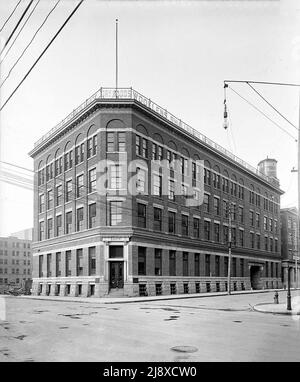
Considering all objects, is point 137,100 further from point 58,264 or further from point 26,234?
point 26,234

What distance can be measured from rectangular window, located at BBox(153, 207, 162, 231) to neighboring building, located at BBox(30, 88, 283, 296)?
10cm

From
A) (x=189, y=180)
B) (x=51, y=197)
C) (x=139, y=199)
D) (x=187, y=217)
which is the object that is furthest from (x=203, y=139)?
(x=51, y=197)

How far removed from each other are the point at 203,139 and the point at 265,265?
24945 millimetres

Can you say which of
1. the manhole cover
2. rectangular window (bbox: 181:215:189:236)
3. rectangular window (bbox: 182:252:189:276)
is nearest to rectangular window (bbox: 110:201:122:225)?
rectangular window (bbox: 181:215:189:236)

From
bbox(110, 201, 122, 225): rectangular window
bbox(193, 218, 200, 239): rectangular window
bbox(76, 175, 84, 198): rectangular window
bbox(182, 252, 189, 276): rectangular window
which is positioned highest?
bbox(76, 175, 84, 198): rectangular window

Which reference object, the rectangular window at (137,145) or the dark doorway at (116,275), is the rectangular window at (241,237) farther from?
the dark doorway at (116,275)

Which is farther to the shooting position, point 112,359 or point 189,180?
point 189,180

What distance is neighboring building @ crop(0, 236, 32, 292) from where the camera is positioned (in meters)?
112

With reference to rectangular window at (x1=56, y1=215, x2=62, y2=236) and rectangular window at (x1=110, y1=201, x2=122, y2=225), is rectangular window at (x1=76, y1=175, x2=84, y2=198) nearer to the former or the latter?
rectangular window at (x1=110, y1=201, x2=122, y2=225)

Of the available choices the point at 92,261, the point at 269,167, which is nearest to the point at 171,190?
the point at 92,261

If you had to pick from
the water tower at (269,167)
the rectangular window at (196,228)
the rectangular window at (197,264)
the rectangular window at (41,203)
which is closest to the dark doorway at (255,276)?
the rectangular window at (197,264)

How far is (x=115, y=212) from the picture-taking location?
37.4 m

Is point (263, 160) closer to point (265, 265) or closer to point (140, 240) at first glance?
point (265, 265)

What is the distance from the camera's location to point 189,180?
4650 cm
